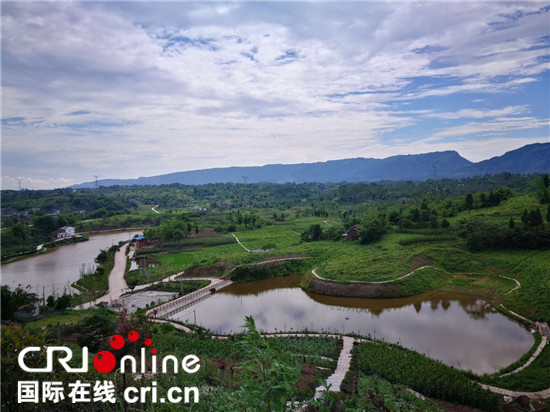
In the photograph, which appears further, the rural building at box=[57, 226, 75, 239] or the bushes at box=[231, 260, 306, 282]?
the rural building at box=[57, 226, 75, 239]

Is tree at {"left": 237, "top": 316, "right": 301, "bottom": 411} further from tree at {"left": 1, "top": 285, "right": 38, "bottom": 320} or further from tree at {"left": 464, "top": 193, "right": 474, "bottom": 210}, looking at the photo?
tree at {"left": 464, "top": 193, "right": 474, "bottom": 210}

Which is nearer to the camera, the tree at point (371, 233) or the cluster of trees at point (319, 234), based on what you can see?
the tree at point (371, 233)

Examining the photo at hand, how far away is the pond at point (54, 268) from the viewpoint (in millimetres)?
33219

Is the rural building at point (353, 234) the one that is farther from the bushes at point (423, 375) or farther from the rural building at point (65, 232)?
the rural building at point (65, 232)

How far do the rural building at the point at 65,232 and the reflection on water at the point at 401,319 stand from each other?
39.6m

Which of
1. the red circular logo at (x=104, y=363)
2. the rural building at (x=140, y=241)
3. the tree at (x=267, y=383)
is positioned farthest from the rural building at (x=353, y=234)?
the tree at (x=267, y=383)

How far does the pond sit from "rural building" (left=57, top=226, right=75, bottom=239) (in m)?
4.73

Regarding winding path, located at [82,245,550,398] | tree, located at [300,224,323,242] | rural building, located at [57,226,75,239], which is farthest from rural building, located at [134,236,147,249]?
tree, located at [300,224,323,242]

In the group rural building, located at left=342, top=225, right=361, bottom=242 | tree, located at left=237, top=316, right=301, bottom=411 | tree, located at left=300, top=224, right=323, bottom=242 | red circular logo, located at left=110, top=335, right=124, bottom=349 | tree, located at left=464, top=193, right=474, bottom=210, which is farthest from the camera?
tree, located at left=464, top=193, right=474, bottom=210

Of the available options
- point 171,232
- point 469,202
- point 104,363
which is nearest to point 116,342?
point 104,363

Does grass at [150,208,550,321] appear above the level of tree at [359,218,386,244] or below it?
below

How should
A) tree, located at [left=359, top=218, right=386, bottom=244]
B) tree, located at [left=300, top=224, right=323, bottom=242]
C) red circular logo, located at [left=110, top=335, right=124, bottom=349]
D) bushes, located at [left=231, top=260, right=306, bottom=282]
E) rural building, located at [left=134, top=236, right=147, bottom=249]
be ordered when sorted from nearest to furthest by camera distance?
1. red circular logo, located at [left=110, top=335, right=124, bottom=349]
2. bushes, located at [left=231, top=260, right=306, bottom=282]
3. tree, located at [left=359, top=218, right=386, bottom=244]
4. tree, located at [left=300, top=224, right=323, bottom=242]
5. rural building, located at [left=134, top=236, right=147, bottom=249]

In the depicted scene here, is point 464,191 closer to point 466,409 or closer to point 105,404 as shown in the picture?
point 466,409

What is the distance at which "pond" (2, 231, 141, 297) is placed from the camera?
33.2 metres
